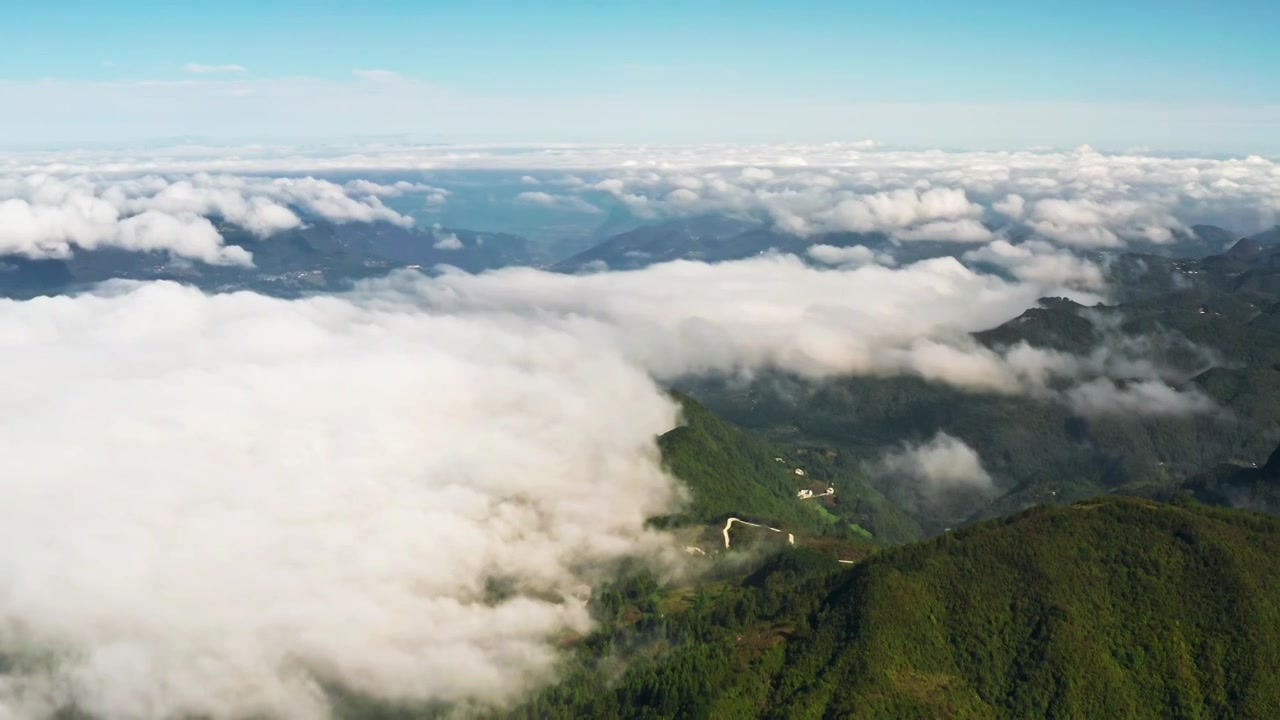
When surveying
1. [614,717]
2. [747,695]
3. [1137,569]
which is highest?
[1137,569]

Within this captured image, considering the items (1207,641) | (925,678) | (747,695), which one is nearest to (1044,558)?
(1207,641)

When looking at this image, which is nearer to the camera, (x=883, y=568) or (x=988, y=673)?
(x=988, y=673)

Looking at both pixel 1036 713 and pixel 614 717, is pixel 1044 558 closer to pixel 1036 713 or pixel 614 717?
pixel 1036 713

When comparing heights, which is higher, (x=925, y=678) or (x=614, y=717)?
(x=925, y=678)
